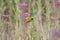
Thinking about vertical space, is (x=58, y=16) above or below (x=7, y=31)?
above

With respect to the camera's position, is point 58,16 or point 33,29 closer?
point 33,29

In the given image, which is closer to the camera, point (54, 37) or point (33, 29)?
point (54, 37)

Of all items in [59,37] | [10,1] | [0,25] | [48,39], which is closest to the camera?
[59,37]

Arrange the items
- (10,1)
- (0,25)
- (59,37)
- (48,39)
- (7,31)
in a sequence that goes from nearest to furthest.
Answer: (59,37), (48,39), (0,25), (7,31), (10,1)

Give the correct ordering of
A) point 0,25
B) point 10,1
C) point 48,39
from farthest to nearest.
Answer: point 10,1 < point 0,25 < point 48,39

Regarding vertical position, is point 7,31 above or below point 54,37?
below

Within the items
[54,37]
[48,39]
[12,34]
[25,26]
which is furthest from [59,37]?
[12,34]

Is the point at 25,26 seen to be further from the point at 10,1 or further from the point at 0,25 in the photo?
the point at 10,1

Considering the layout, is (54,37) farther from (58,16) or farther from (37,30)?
(58,16)

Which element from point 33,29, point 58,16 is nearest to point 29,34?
point 33,29
